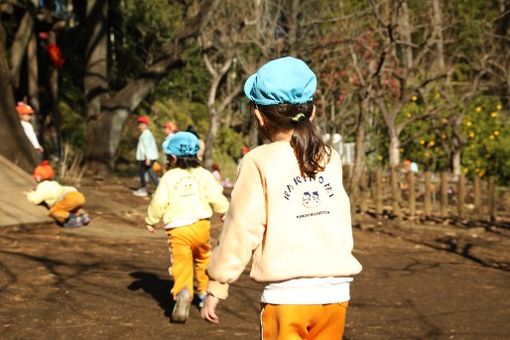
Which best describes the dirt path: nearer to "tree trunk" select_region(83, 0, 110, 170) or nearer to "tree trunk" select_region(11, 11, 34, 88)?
"tree trunk" select_region(11, 11, 34, 88)

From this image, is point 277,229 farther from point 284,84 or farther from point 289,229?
point 284,84

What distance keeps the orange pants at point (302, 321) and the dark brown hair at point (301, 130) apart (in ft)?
1.68

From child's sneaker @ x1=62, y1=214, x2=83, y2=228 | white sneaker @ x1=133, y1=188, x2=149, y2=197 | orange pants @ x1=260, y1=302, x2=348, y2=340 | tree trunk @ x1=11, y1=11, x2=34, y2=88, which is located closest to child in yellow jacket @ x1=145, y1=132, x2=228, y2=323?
orange pants @ x1=260, y1=302, x2=348, y2=340

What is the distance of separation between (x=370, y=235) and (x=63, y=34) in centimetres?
1533

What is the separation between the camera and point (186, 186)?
664 centimetres

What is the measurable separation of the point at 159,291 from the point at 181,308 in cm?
139

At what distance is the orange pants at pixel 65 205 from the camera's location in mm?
11312

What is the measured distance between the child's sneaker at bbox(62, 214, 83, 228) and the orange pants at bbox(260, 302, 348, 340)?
8.53 m

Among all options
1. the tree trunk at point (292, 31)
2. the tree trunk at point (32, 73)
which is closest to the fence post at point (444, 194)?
the tree trunk at point (292, 31)

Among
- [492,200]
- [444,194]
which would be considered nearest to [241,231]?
[444,194]

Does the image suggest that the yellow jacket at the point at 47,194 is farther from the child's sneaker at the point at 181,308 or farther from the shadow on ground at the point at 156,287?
the child's sneaker at the point at 181,308

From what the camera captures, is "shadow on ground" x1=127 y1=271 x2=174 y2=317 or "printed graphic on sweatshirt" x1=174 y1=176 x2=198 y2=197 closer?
"printed graphic on sweatshirt" x1=174 y1=176 x2=198 y2=197

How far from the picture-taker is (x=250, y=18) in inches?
1019

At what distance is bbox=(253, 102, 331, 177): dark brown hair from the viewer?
3.30m
